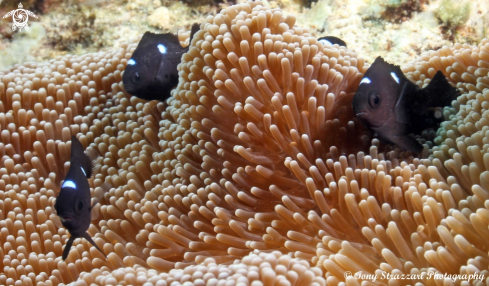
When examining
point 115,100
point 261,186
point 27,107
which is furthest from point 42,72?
point 261,186

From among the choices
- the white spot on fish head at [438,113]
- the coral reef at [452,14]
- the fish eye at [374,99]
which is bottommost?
the white spot on fish head at [438,113]

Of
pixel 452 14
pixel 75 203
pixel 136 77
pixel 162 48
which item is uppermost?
pixel 452 14

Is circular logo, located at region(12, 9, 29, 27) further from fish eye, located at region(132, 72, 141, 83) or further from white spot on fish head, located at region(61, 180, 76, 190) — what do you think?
white spot on fish head, located at region(61, 180, 76, 190)

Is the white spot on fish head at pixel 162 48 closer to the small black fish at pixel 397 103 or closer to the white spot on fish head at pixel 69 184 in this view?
the white spot on fish head at pixel 69 184

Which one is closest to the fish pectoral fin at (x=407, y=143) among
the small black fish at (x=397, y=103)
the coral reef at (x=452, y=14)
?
the small black fish at (x=397, y=103)

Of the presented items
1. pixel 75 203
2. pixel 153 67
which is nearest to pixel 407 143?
pixel 75 203

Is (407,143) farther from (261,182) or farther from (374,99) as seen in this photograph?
(261,182)
